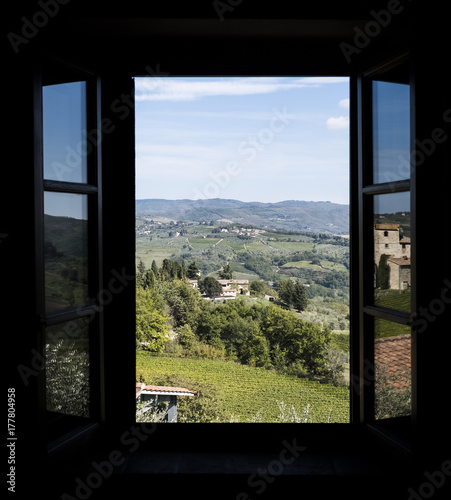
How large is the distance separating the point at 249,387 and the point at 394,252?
2.14 meters

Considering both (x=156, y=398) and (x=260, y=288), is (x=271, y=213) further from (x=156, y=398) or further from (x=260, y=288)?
(x=156, y=398)

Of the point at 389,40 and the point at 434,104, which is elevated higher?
the point at 389,40

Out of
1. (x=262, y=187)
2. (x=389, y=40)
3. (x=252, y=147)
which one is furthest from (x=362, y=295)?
(x=252, y=147)

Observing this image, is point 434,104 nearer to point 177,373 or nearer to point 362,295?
point 362,295

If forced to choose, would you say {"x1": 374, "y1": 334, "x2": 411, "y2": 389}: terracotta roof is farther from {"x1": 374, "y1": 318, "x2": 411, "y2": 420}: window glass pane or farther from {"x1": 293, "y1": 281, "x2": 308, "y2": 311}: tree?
{"x1": 293, "y1": 281, "x2": 308, "y2": 311}: tree

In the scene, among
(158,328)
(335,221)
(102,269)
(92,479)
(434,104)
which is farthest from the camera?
(158,328)

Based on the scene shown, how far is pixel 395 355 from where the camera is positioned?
5.70 feet

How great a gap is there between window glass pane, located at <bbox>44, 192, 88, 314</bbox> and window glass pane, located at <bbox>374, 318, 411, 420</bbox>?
1.13 m

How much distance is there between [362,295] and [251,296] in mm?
1657

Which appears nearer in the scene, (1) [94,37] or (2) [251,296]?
(1) [94,37]

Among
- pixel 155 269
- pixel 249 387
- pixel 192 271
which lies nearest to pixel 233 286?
pixel 192 271

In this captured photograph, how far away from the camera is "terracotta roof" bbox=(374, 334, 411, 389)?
1.68 metres

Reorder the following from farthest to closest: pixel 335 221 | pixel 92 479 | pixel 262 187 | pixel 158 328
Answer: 1. pixel 262 187
2. pixel 158 328
3. pixel 335 221
4. pixel 92 479

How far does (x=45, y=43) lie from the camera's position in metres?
1.56
